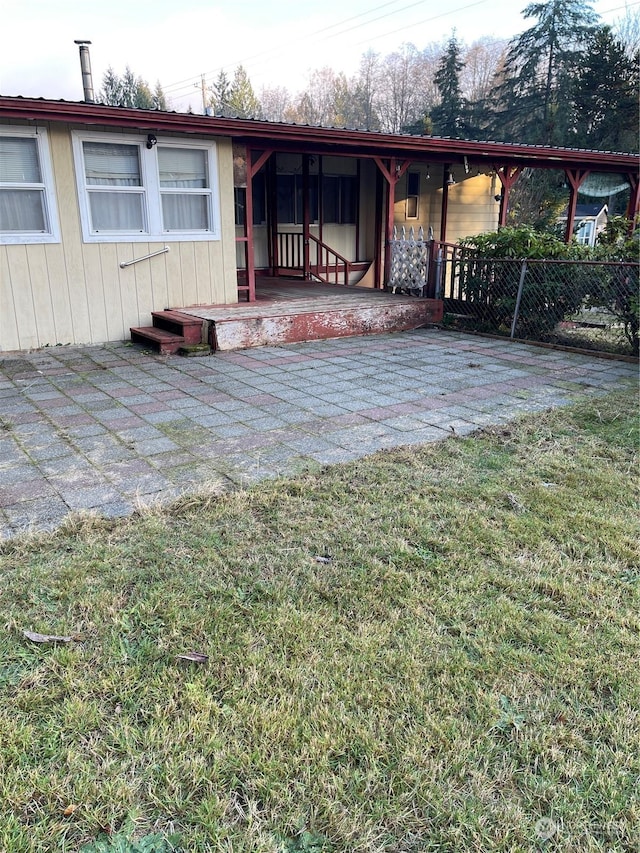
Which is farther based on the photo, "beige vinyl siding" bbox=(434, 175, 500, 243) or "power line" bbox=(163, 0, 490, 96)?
"power line" bbox=(163, 0, 490, 96)

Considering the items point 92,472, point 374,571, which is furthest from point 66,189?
point 374,571

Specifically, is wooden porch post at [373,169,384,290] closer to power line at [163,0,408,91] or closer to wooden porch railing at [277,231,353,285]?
wooden porch railing at [277,231,353,285]

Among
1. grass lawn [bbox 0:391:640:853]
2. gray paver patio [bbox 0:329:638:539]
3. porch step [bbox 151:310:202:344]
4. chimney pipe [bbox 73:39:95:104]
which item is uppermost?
chimney pipe [bbox 73:39:95:104]

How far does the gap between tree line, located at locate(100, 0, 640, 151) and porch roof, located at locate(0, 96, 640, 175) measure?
767 centimetres


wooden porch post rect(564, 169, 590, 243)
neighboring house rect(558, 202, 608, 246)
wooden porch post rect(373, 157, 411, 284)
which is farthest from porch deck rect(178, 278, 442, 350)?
neighboring house rect(558, 202, 608, 246)

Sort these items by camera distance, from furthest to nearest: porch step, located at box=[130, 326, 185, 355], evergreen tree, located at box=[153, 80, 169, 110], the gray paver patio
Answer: evergreen tree, located at box=[153, 80, 169, 110], porch step, located at box=[130, 326, 185, 355], the gray paver patio

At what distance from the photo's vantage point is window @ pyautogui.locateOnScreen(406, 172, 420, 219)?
12469 millimetres

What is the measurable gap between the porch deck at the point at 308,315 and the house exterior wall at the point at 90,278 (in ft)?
1.25

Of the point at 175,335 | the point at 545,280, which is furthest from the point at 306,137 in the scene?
the point at 545,280

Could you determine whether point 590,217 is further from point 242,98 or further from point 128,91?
point 128,91

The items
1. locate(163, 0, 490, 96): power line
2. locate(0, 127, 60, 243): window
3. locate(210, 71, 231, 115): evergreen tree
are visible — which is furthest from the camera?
locate(210, 71, 231, 115): evergreen tree

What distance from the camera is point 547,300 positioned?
738cm

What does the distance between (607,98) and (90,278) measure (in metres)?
27.0

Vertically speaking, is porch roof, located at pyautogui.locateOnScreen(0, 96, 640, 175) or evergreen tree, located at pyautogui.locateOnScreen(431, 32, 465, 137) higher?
evergreen tree, located at pyautogui.locateOnScreen(431, 32, 465, 137)
